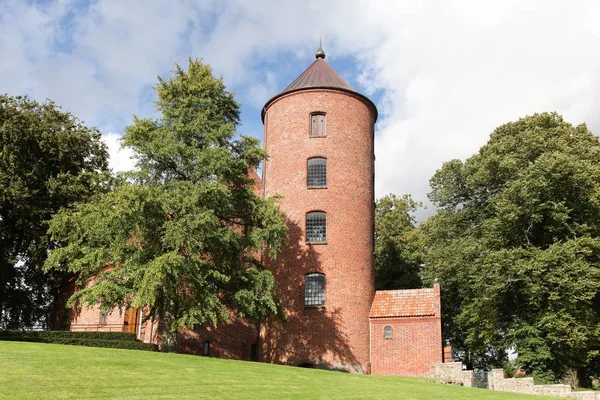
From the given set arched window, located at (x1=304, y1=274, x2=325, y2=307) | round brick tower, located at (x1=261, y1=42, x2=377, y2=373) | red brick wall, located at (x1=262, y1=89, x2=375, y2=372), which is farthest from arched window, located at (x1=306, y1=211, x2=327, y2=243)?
arched window, located at (x1=304, y1=274, x2=325, y2=307)

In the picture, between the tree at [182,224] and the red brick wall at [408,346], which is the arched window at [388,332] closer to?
the red brick wall at [408,346]

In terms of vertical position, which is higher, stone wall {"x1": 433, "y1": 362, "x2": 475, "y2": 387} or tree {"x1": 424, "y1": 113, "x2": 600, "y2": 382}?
tree {"x1": 424, "y1": 113, "x2": 600, "y2": 382}

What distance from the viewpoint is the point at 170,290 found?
19.1 metres

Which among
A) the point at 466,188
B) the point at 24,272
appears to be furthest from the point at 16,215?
the point at 466,188

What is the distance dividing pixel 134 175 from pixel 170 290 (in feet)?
14.6

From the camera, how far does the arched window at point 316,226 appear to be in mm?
26094

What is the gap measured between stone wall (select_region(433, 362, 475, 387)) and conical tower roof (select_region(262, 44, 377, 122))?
12.8 m

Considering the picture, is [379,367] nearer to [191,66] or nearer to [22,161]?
[191,66]

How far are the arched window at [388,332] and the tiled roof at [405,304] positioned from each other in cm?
51

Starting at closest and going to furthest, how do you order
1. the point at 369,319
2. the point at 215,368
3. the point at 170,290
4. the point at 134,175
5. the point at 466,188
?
the point at 215,368 → the point at 170,290 → the point at 134,175 → the point at 369,319 → the point at 466,188

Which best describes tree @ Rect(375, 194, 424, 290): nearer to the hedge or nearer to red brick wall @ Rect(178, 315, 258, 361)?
red brick wall @ Rect(178, 315, 258, 361)

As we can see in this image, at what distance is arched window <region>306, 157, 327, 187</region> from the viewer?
26688 millimetres

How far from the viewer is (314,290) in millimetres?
25594

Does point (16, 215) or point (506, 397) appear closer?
point (506, 397)
